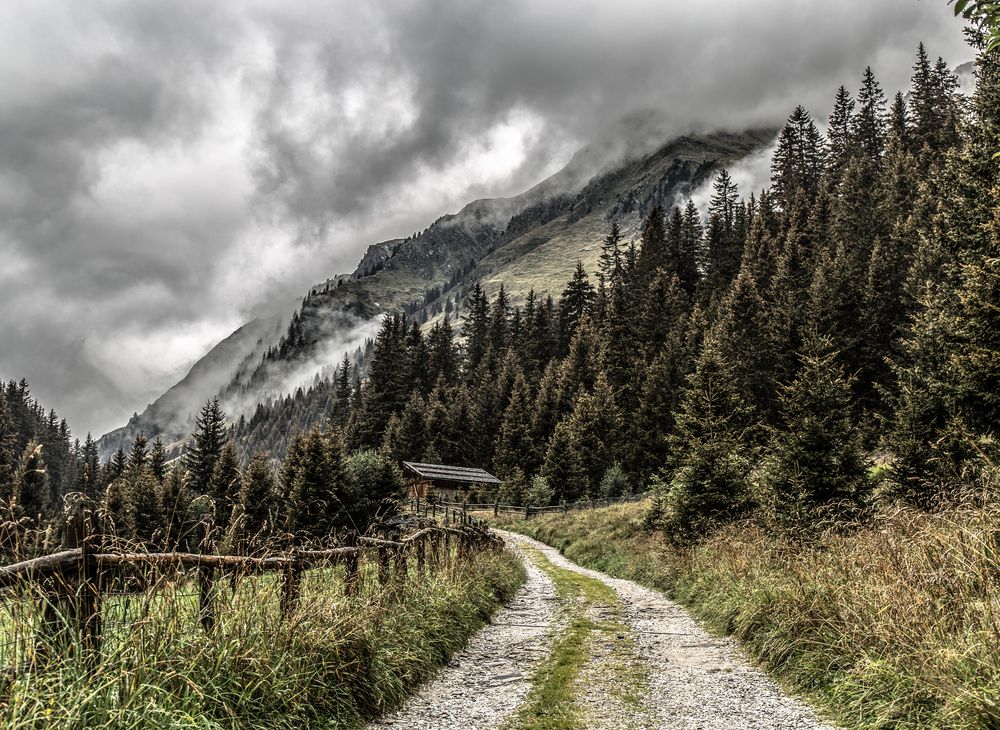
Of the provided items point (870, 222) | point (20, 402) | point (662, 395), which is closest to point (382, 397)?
point (662, 395)

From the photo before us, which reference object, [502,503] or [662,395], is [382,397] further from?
[662,395]

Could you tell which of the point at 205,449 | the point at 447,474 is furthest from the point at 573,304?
the point at 205,449

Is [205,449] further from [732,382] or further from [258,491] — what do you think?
[732,382]

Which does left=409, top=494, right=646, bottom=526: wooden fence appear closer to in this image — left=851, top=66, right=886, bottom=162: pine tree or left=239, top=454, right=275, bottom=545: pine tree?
left=239, top=454, right=275, bottom=545: pine tree

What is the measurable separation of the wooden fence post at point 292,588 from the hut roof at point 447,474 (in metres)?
59.0

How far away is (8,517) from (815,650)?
8577 millimetres

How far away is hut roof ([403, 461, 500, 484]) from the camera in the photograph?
65312mm

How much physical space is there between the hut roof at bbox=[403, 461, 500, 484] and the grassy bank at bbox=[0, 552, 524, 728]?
57.7m

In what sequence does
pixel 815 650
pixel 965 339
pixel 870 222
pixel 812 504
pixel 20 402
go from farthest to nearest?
pixel 20 402 → pixel 870 222 → pixel 965 339 → pixel 812 504 → pixel 815 650

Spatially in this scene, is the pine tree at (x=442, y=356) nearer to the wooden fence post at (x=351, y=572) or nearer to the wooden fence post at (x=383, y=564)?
the wooden fence post at (x=383, y=564)

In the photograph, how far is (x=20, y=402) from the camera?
5522 inches

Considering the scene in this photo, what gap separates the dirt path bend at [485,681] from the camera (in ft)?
21.0

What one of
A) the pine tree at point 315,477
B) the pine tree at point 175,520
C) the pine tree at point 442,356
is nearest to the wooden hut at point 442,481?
the pine tree at point 315,477

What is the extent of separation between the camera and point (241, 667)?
5238 mm
